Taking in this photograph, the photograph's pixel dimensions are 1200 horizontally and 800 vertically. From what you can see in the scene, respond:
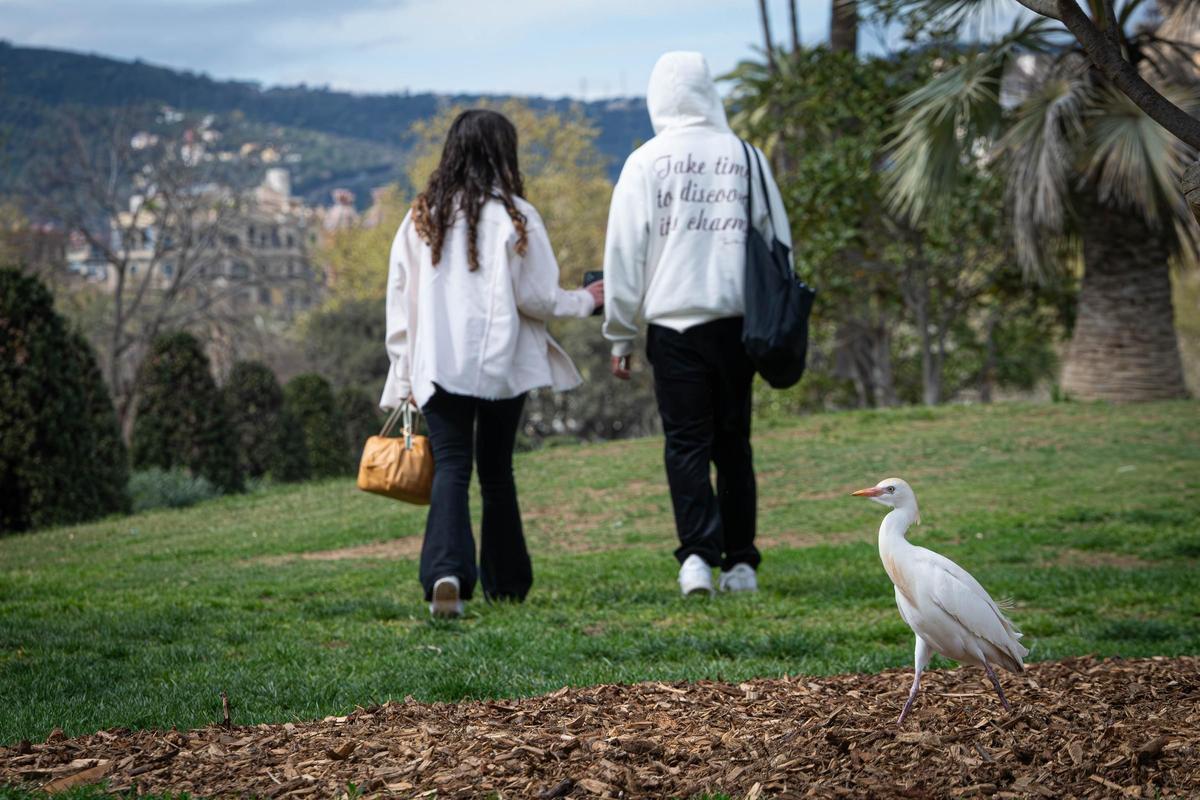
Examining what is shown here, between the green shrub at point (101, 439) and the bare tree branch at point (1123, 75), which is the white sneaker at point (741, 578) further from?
the green shrub at point (101, 439)

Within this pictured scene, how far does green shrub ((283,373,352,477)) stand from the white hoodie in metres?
11.8

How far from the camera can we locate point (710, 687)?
385 cm

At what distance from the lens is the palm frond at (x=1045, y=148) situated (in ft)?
40.9

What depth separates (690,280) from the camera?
18.7 feet

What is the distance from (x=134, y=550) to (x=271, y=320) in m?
22.5

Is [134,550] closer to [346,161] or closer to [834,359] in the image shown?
[834,359]

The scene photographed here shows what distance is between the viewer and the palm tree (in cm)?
1227

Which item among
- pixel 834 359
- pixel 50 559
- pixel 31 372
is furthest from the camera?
pixel 834 359

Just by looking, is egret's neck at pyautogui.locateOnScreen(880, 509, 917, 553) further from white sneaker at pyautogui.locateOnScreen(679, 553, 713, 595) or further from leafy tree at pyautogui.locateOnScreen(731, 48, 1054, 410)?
leafy tree at pyautogui.locateOnScreen(731, 48, 1054, 410)

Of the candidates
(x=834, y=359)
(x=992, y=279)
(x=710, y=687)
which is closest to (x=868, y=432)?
(x=992, y=279)

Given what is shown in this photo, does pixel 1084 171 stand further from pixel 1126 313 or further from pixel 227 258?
pixel 227 258

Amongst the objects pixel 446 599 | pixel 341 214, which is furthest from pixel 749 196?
pixel 341 214

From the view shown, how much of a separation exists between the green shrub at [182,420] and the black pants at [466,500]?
912 centimetres

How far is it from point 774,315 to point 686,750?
8.86ft
